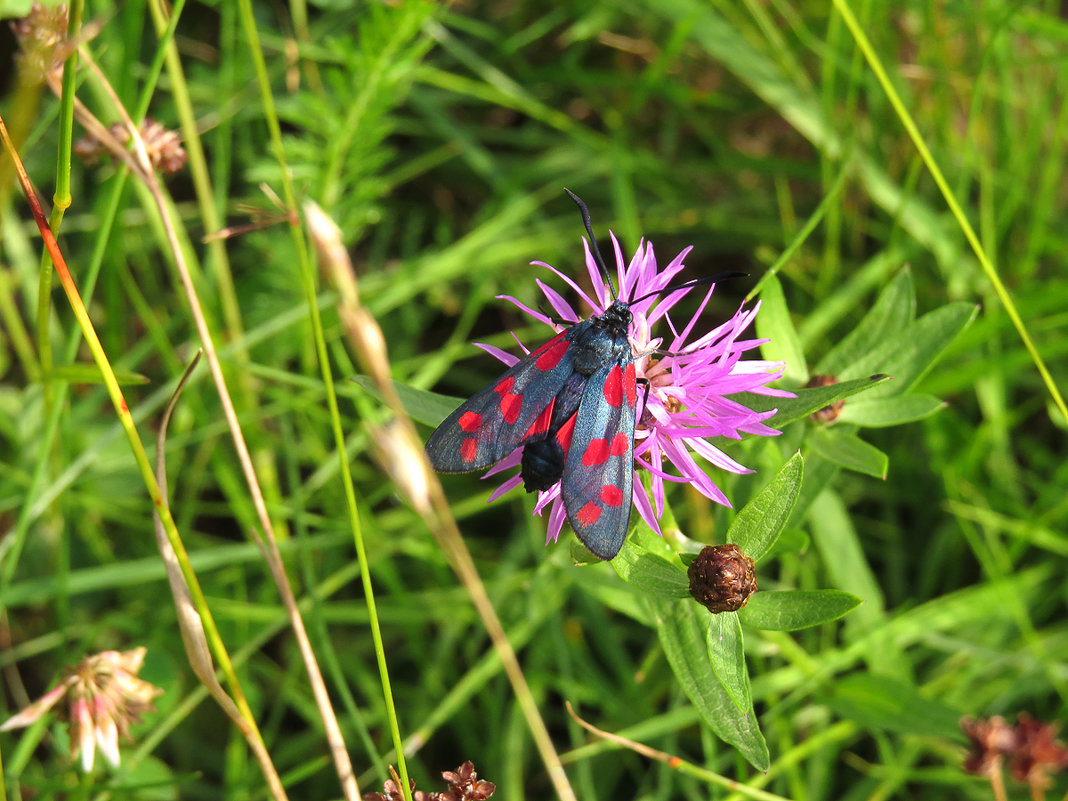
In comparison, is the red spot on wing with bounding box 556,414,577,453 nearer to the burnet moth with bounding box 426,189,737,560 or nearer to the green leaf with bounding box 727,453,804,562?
the burnet moth with bounding box 426,189,737,560

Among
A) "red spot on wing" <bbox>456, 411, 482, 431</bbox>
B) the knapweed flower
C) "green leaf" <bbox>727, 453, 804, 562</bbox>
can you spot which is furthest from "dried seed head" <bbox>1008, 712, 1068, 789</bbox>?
the knapweed flower

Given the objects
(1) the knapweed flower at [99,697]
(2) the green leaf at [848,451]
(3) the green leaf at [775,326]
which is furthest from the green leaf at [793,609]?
(1) the knapweed flower at [99,697]

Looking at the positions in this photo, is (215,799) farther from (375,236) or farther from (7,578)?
(375,236)

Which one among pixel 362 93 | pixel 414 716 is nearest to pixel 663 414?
pixel 414 716

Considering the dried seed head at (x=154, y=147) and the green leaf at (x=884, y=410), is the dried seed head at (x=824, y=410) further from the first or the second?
the dried seed head at (x=154, y=147)

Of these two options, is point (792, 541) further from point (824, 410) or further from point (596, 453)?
point (596, 453)
